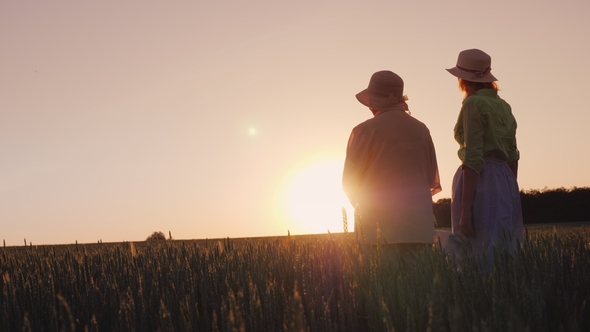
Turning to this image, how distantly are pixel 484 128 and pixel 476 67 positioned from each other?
20.4 inches

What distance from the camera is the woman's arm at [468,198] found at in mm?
4328

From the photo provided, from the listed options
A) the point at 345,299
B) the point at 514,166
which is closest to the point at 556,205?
the point at 514,166

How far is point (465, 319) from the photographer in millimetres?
→ 2004

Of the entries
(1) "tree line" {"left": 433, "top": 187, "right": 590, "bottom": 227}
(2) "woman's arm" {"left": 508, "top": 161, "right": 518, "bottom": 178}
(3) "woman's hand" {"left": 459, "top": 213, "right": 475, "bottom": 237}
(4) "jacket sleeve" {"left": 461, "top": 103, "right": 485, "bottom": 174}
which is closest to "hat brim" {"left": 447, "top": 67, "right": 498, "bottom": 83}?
(4) "jacket sleeve" {"left": 461, "top": 103, "right": 485, "bottom": 174}

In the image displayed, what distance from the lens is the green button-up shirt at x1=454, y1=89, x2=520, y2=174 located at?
169 inches

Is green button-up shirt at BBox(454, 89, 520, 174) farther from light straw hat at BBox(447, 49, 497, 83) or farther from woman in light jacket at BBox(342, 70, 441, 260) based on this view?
woman in light jacket at BBox(342, 70, 441, 260)

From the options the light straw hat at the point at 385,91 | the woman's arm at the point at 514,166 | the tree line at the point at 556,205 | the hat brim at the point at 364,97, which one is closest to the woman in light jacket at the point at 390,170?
the light straw hat at the point at 385,91

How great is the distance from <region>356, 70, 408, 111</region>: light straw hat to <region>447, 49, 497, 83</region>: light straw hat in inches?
21.3

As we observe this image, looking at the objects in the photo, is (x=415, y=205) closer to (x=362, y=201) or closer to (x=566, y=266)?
(x=362, y=201)

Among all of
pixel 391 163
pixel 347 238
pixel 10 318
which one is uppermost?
pixel 391 163

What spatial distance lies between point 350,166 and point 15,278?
258 centimetres

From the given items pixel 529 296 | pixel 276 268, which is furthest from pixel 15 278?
pixel 529 296

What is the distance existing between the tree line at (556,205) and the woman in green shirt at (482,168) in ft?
66.2

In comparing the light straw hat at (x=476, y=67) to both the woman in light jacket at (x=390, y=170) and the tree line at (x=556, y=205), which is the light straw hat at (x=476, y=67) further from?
the tree line at (x=556, y=205)
